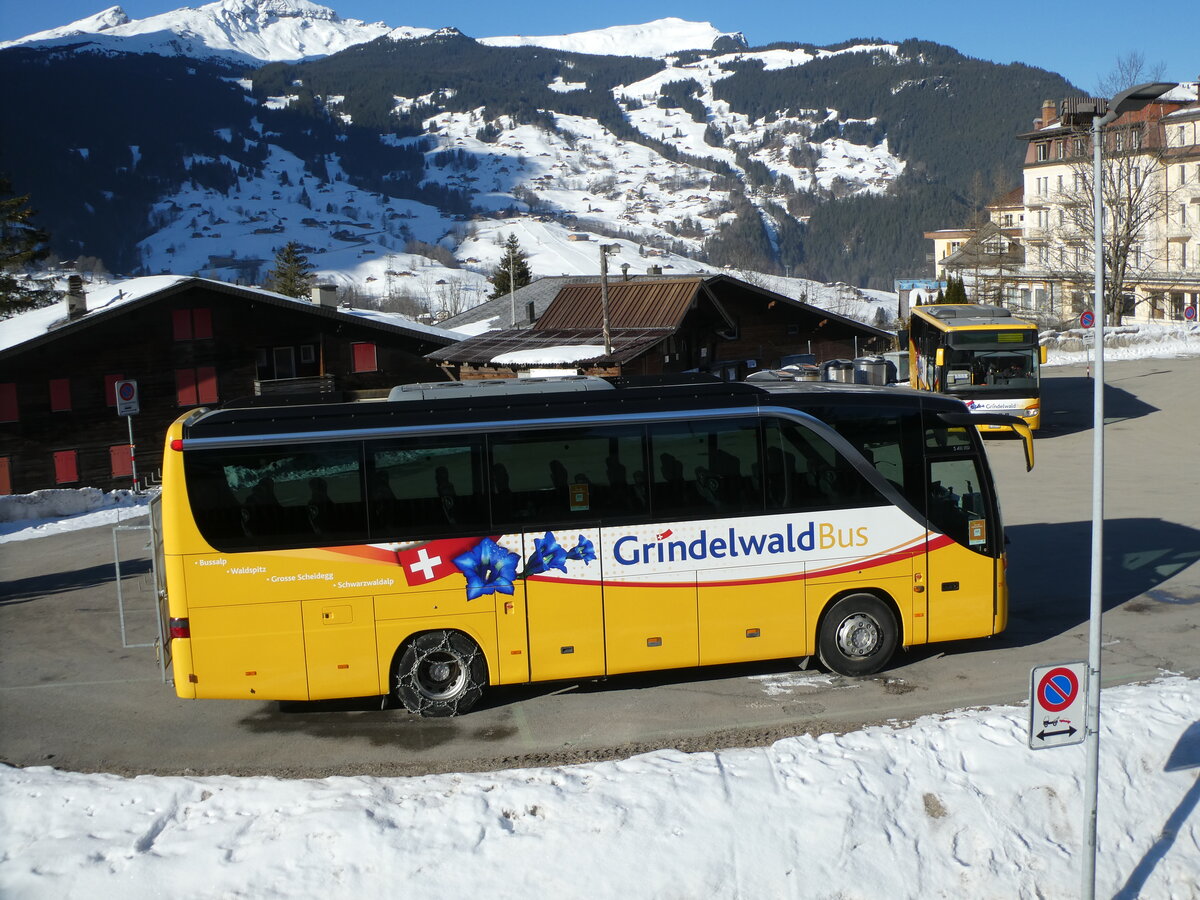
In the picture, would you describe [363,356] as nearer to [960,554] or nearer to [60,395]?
[60,395]

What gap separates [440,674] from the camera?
1168 cm

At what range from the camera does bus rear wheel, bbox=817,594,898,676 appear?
40.7 feet

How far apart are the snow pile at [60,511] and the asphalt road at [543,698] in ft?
22.7

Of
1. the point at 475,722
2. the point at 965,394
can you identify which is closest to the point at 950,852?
the point at 475,722

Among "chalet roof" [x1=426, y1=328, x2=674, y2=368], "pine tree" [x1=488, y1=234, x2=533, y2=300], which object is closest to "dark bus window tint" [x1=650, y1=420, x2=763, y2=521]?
"chalet roof" [x1=426, y1=328, x2=674, y2=368]

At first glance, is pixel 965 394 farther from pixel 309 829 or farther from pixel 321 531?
pixel 309 829

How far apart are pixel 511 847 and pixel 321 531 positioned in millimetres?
3830

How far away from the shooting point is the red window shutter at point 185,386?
44.1 meters

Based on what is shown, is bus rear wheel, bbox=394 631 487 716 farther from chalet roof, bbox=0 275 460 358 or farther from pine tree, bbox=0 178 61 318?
pine tree, bbox=0 178 61 318

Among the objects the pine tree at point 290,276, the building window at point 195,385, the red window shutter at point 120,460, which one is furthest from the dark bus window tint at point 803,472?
the pine tree at point 290,276

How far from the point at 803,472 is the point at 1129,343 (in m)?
53.8

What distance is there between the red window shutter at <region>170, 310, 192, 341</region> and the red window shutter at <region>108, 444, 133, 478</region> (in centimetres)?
476

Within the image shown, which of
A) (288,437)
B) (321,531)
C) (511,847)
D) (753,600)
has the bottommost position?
(511,847)

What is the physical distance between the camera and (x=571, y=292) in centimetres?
5175
